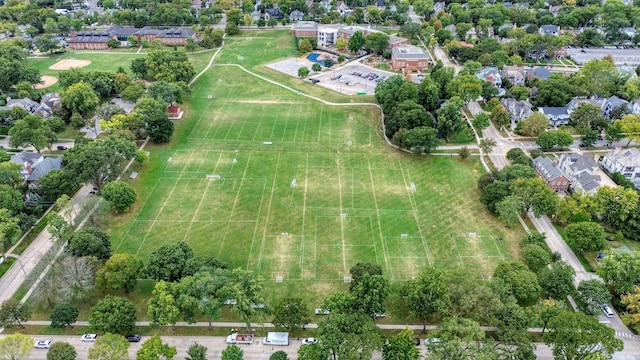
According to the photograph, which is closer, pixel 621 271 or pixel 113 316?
pixel 113 316

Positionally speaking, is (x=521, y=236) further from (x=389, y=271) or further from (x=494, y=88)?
(x=494, y=88)

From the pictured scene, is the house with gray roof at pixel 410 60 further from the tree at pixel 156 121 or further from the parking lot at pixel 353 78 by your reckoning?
the tree at pixel 156 121

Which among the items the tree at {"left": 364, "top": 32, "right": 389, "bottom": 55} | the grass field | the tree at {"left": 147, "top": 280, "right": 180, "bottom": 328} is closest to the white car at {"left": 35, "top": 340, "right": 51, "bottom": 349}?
the tree at {"left": 147, "top": 280, "right": 180, "bottom": 328}

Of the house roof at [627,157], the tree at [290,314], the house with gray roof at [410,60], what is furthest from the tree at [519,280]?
the house with gray roof at [410,60]

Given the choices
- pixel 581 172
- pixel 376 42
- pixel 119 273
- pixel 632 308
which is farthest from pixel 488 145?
pixel 119 273

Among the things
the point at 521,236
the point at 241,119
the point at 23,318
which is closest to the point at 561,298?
the point at 521,236

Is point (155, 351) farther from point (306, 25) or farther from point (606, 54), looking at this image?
point (606, 54)
